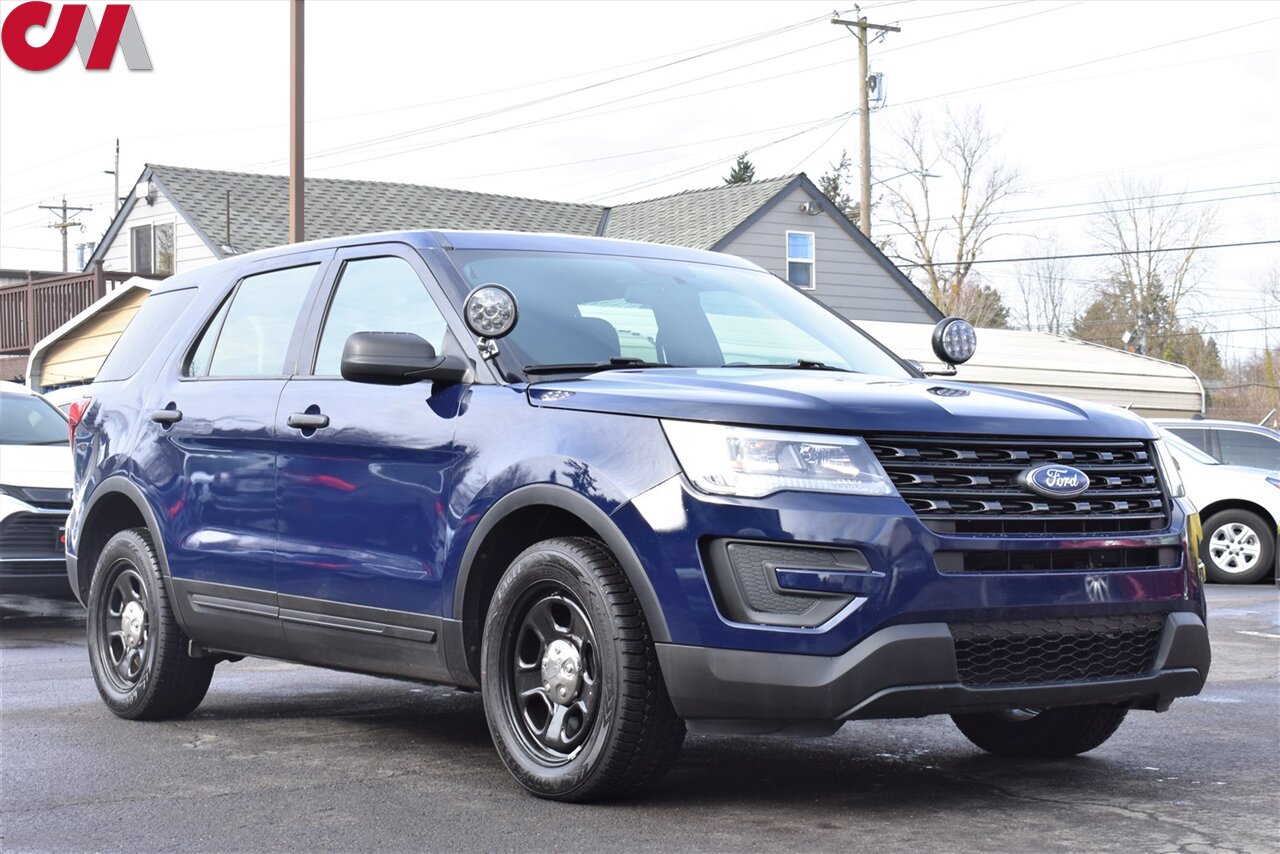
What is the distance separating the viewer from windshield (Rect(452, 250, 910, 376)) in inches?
228

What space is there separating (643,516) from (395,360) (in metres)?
1.13

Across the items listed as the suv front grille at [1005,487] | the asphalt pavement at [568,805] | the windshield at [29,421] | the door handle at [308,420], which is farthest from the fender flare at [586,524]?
the windshield at [29,421]

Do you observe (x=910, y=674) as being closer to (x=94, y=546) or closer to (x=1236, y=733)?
(x=1236, y=733)

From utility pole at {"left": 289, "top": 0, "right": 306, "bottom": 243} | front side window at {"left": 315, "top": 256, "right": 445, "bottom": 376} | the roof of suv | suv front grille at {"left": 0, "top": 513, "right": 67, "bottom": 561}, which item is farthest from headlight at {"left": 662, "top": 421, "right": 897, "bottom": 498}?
utility pole at {"left": 289, "top": 0, "right": 306, "bottom": 243}

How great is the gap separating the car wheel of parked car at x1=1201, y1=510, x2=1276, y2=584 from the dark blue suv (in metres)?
10.5

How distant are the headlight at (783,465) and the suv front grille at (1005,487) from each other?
69 mm

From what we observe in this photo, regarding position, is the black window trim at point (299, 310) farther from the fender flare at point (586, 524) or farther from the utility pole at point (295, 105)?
the utility pole at point (295, 105)

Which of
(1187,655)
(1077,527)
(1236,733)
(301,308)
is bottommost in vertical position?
(1236,733)

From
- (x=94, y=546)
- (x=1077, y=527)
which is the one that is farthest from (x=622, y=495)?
(x=94, y=546)

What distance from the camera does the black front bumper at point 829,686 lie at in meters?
4.68

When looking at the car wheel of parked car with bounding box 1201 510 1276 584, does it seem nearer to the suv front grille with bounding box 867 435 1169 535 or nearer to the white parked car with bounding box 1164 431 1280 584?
the white parked car with bounding box 1164 431 1280 584

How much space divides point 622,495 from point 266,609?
1995 millimetres

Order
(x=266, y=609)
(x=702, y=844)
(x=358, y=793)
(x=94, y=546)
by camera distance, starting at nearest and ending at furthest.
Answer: (x=702, y=844)
(x=358, y=793)
(x=266, y=609)
(x=94, y=546)

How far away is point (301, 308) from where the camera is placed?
6652mm
